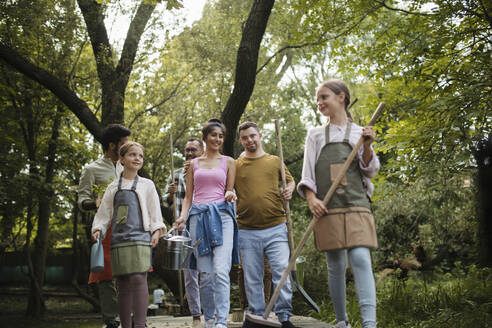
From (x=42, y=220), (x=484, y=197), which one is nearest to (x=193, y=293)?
(x=484, y=197)

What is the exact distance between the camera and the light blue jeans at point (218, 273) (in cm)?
392

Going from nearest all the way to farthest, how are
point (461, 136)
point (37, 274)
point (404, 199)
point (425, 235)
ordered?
point (461, 136), point (404, 199), point (425, 235), point (37, 274)

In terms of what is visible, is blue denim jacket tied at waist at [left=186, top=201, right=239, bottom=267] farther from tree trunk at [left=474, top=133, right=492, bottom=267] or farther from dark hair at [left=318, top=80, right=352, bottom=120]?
tree trunk at [left=474, top=133, right=492, bottom=267]

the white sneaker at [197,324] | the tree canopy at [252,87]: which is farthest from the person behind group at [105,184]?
the tree canopy at [252,87]

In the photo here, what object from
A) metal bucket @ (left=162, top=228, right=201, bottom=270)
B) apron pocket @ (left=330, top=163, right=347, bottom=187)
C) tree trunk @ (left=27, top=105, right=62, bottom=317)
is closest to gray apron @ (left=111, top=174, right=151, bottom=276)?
metal bucket @ (left=162, top=228, right=201, bottom=270)

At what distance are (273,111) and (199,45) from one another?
3.40 meters

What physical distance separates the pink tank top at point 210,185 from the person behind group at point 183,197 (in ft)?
2.55

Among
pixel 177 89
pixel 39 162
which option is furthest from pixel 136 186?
pixel 39 162

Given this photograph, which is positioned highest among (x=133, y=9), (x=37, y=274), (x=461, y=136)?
(x=133, y=9)

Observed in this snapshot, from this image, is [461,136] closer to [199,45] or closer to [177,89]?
[199,45]

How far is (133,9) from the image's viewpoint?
902 centimetres

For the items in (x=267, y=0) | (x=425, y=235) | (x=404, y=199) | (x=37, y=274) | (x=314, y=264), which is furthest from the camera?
(x=37, y=274)

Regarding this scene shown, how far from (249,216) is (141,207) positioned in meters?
0.94

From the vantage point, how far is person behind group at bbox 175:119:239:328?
397 cm
